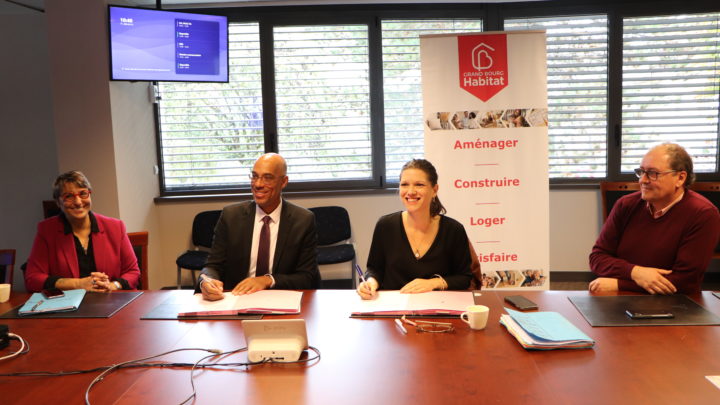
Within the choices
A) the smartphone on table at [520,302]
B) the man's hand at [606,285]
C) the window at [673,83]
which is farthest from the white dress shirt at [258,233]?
the window at [673,83]

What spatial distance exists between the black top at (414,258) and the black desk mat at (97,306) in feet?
3.60

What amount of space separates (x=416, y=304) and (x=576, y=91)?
12.6 ft

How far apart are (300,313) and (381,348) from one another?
0.49m

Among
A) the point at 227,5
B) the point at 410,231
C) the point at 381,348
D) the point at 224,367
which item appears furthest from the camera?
the point at 227,5

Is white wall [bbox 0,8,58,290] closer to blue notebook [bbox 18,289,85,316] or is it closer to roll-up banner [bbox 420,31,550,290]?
blue notebook [bbox 18,289,85,316]

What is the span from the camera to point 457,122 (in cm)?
421

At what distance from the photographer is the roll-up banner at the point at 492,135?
13.7 feet

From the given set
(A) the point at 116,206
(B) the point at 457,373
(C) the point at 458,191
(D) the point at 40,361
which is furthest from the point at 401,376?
(A) the point at 116,206

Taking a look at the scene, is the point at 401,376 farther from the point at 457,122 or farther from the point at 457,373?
the point at 457,122

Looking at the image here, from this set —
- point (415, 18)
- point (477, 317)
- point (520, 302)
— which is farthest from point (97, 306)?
point (415, 18)

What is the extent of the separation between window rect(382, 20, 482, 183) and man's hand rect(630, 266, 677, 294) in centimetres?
320

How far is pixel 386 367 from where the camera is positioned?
5.64ft

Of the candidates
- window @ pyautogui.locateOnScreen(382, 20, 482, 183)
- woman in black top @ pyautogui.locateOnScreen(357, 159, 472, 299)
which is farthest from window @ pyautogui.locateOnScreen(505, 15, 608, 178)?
woman in black top @ pyautogui.locateOnScreen(357, 159, 472, 299)

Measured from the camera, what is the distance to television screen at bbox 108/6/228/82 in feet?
13.8
